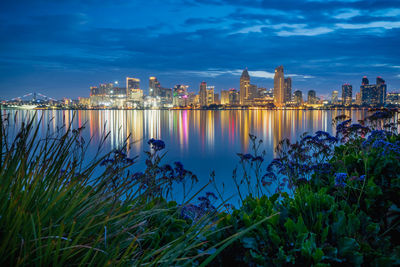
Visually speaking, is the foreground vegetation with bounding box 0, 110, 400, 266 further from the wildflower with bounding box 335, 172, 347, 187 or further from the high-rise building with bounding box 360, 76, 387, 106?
the high-rise building with bounding box 360, 76, 387, 106

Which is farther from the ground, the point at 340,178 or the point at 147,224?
the point at 340,178

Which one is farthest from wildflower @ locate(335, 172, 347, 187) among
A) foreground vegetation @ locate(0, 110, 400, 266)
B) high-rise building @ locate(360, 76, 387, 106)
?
high-rise building @ locate(360, 76, 387, 106)

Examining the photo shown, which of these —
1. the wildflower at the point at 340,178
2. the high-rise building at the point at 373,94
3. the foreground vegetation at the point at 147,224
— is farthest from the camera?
the high-rise building at the point at 373,94

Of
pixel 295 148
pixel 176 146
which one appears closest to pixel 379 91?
pixel 176 146

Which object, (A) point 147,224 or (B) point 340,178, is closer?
(A) point 147,224

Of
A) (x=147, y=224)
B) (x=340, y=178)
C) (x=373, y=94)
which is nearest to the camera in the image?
(x=147, y=224)

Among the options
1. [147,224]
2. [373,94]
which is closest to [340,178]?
[147,224]

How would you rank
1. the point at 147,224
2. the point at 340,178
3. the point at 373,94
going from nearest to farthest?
the point at 147,224 → the point at 340,178 → the point at 373,94

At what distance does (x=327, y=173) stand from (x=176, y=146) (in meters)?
20.1

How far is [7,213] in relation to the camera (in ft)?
5.33

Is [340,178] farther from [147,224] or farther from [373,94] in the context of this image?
[373,94]

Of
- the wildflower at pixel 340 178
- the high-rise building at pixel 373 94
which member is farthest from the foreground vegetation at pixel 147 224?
the high-rise building at pixel 373 94

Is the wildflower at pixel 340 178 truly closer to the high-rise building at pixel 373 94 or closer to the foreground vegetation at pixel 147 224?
the foreground vegetation at pixel 147 224

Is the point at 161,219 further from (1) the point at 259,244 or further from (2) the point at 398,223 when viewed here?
(2) the point at 398,223
